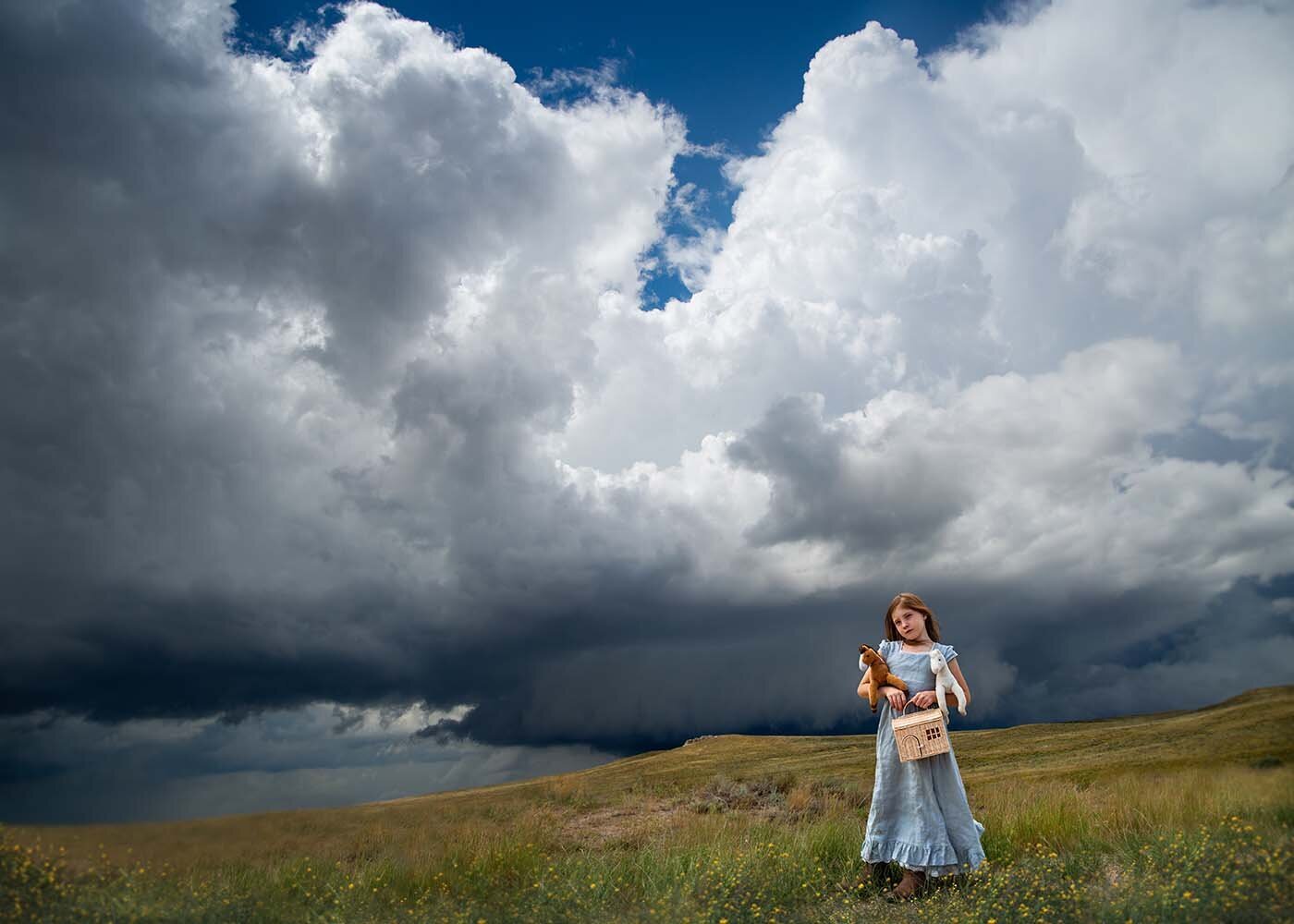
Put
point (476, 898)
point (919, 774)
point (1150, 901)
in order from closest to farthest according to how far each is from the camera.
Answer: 1. point (1150, 901)
2. point (476, 898)
3. point (919, 774)

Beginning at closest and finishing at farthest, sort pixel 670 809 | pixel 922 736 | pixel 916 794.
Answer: pixel 922 736 → pixel 916 794 → pixel 670 809

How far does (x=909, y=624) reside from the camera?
9570 mm

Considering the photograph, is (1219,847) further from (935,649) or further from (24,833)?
(24,833)

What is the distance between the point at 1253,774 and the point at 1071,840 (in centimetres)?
248

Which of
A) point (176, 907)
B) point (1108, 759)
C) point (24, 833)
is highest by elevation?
point (24, 833)

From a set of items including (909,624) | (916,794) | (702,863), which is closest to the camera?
(916,794)

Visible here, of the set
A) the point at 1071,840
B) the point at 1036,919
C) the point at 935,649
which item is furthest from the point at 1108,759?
the point at 1036,919

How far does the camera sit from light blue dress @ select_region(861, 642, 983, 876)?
881 cm

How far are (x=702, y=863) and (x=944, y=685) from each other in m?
3.65

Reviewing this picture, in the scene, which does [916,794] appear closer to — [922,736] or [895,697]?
[922,736]

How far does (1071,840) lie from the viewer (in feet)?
32.8

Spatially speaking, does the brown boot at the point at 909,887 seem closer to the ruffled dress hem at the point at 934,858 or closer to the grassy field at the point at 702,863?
the ruffled dress hem at the point at 934,858

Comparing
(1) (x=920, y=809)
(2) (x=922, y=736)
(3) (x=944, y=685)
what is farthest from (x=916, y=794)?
(3) (x=944, y=685)

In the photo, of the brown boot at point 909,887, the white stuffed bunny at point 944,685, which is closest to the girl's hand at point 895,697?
the white stuffed bunny at point 944,685
